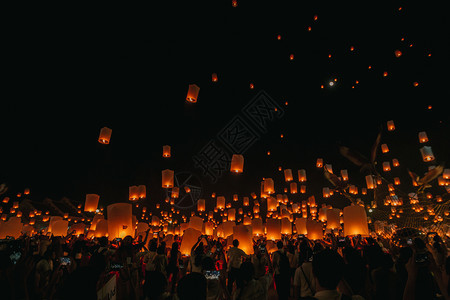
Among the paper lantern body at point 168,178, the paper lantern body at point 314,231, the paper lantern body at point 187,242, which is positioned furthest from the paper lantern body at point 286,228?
the paper lantern body at point 187,242

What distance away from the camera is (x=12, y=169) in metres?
9.26

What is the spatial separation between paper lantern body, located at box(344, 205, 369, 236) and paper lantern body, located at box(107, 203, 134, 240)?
17.3 ft

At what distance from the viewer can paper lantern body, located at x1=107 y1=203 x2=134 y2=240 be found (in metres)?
6.23

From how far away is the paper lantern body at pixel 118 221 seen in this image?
6.23 meters

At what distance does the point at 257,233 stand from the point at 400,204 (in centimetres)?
1032

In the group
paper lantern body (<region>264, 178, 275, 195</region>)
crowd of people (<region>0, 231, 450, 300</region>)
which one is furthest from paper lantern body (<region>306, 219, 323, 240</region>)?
crowd of people (<region>0, 231, 450, 300</region>)

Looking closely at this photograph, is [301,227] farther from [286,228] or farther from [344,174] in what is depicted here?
[344,174]

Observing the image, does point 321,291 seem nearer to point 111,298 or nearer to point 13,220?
point 111,298

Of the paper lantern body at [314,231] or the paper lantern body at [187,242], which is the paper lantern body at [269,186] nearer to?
the paper lantern body at [314,231]

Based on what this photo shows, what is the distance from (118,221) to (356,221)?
5654mm

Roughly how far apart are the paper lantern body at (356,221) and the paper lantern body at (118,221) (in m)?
5.29

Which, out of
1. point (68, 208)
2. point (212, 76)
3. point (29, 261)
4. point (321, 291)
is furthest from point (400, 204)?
point (68, 208)

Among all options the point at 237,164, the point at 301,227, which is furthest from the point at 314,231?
the point at 237,164

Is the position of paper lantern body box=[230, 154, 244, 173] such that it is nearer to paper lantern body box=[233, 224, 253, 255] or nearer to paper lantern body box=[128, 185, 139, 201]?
paper lantern body box=[233, 224, 253, 255]
